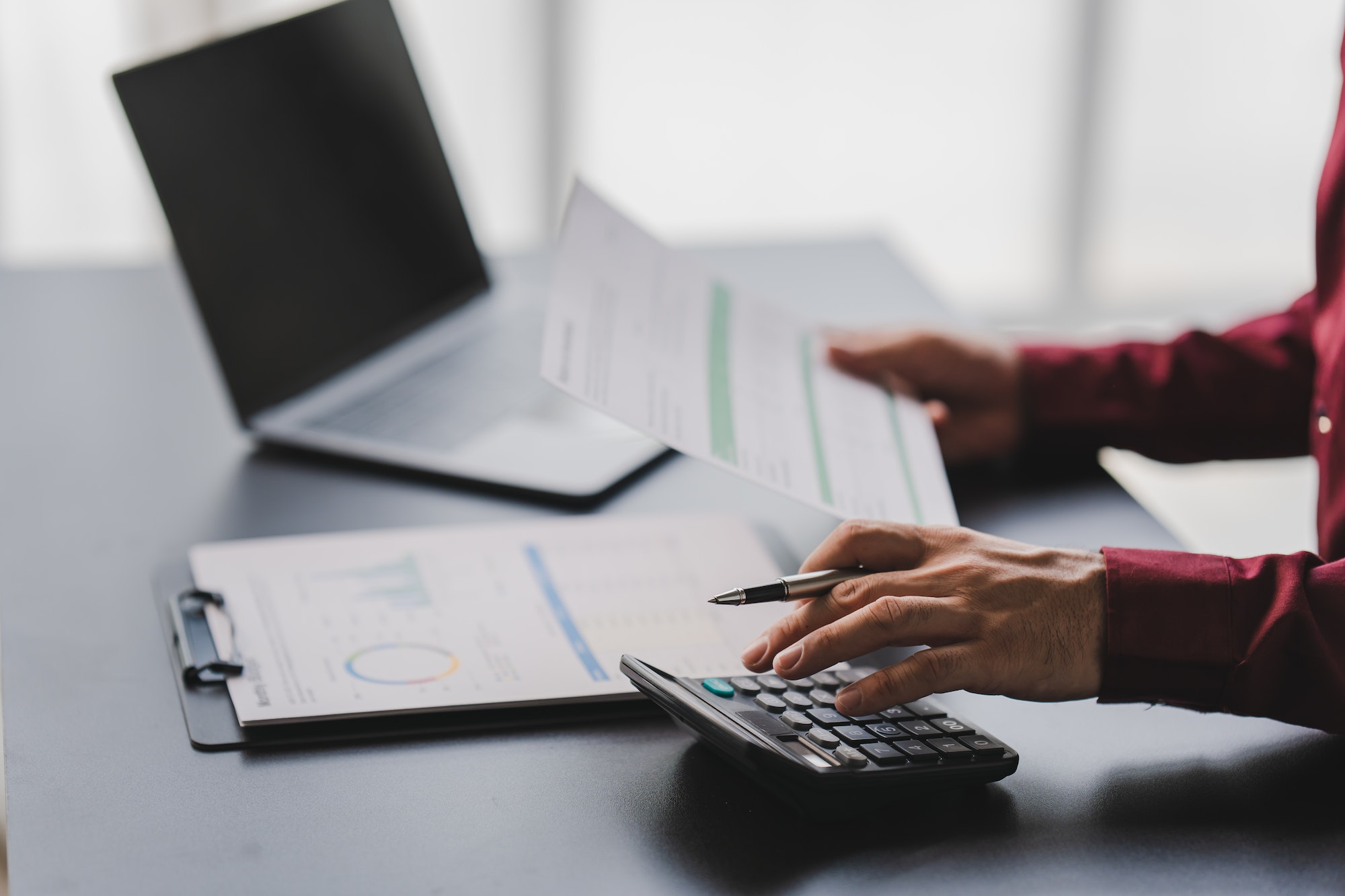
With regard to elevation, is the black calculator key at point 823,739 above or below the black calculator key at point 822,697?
below

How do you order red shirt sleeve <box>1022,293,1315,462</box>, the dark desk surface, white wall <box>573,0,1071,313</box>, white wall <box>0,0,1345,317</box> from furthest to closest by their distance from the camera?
white wall <box>573,0,1071,313</box> → white wall <box>0,0,1345,317</box> → red shirt sleeve <box>1022,293,1315,462</box> → the dark desk surface

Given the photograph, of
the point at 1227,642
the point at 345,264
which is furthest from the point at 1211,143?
the point at 1227,642

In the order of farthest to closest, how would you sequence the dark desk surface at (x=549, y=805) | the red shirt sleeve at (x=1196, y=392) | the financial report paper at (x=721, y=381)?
the red shirt sleeve at (x=1196, y=392)
the financial report paper at (x=721, y=381)
the dark desk surface at (x=549, y=805)

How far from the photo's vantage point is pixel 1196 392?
42.2 inches

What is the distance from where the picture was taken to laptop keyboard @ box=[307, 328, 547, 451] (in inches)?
40.7

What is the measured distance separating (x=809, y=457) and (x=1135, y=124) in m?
2.60

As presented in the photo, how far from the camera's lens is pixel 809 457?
84cm

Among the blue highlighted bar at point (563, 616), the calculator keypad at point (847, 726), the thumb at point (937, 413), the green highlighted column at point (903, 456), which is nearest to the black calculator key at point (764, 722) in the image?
the calculator keypad at point (847, 726)

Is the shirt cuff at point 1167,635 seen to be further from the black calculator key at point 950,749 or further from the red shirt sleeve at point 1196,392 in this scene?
the red shirt sleeve at point 1196,392

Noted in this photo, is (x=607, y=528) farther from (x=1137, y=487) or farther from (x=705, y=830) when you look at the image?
(x=1137, y=487)

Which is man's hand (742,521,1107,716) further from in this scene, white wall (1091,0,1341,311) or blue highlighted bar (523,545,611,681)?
white wall (1091,0,1341,311)

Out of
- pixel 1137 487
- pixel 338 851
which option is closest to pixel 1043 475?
pixel 338 851

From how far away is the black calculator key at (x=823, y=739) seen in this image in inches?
24.1

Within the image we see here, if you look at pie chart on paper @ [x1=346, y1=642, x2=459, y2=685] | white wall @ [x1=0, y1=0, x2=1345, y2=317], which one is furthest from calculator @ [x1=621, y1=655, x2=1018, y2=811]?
white wall @ [x1=0, y1=0, x2=1345, y2=317]
